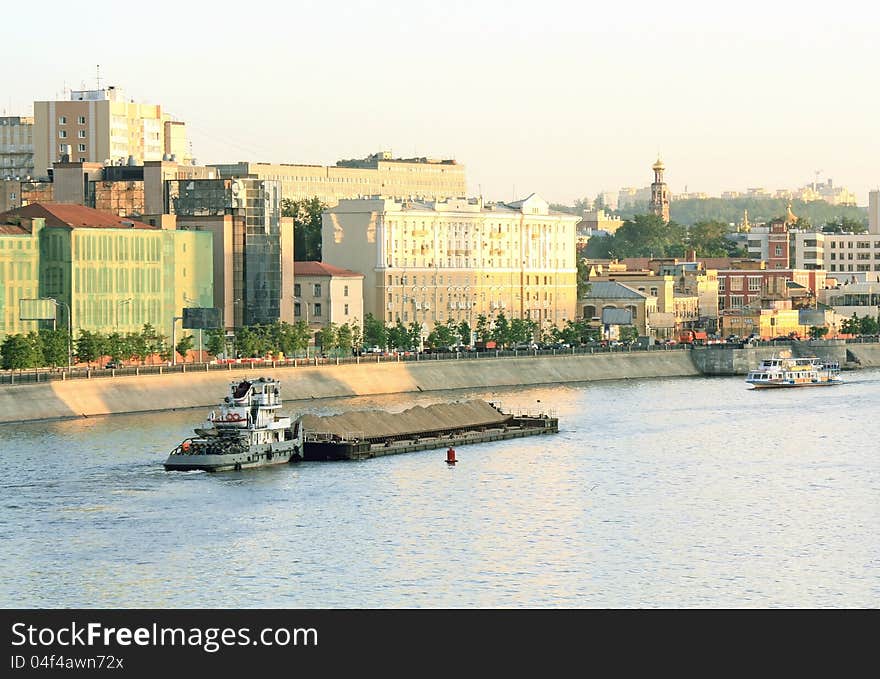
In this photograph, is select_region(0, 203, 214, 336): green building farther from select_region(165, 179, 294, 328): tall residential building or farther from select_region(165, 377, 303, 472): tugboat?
select_region(165, 377, 303, 472): tugboat

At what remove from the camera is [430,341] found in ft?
564

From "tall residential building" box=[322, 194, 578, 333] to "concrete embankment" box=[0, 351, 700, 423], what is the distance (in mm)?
21808

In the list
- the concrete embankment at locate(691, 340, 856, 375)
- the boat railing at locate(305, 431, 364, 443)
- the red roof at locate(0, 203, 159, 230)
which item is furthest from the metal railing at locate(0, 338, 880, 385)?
the boat railing at locate(305, 431, 364, 443)

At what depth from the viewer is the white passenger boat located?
162750mm

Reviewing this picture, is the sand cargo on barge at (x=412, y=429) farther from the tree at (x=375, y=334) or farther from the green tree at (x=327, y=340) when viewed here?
the tree at (x=375, y=334)

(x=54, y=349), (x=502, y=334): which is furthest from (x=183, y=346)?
(x=502, y=334)

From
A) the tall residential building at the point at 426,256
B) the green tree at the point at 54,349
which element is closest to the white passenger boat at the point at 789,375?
the tall residential building at the point at 426,256

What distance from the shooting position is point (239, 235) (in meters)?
161

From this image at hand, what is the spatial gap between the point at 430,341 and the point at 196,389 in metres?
44.2

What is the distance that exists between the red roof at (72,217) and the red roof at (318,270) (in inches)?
944

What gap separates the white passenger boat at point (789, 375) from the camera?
162750 mm

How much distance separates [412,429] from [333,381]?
1297 inches
